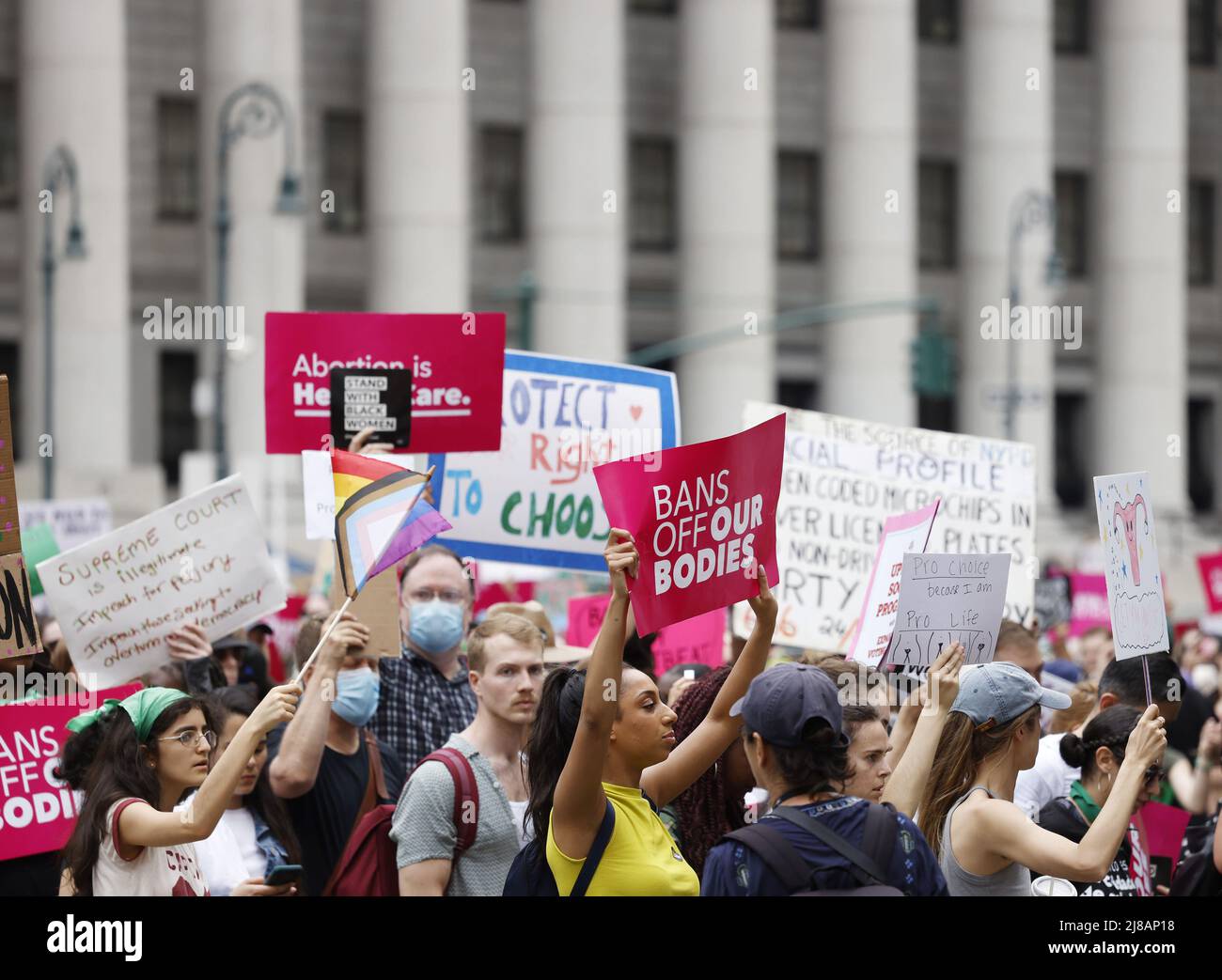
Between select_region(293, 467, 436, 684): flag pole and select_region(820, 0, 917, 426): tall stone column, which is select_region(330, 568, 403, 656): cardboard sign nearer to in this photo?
select_region(293, 467, 436, 684): flag pole

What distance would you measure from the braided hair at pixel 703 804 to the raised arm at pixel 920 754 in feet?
2.20

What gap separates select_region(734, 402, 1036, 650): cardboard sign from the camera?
9.70 metres

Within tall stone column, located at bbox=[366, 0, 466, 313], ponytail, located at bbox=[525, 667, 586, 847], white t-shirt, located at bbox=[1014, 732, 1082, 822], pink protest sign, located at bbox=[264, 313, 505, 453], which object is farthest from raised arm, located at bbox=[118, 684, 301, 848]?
tall stone column, located at bbox=[366, 0, 466, 313]

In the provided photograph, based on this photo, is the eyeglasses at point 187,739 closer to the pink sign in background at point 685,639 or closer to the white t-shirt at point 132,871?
the white t-shirt at point 132,871

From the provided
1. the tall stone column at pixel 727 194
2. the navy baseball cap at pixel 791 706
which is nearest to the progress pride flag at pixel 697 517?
the navy baseball cap at pixel 791 706

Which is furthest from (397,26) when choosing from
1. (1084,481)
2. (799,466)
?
(799,466)

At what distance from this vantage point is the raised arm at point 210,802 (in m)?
5.52

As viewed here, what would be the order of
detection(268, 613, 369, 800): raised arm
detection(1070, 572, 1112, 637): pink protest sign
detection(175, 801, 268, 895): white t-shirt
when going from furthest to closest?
detection(1070, 572, 1112, 637): pink protest sign < detection(175, 801, 268, 895): white t-shirt < detection(268, 613, 369, 800): raised arm

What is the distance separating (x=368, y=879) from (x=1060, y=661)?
14.7 ft

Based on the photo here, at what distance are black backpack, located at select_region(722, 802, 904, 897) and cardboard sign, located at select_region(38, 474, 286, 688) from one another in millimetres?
3529

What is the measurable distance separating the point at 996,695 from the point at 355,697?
7.90ft

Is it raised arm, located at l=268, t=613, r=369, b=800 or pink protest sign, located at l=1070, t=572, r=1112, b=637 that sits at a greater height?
raised arm, located at l=268, t=613, r=369, b=800

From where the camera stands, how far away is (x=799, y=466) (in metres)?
10.0

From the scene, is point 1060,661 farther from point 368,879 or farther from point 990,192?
point 990,192
